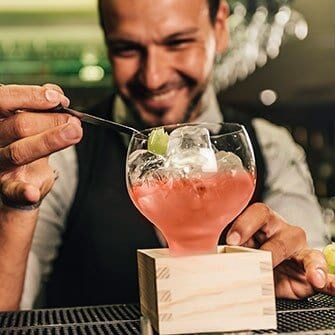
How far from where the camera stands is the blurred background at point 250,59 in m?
3.69

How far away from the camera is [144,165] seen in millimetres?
1037

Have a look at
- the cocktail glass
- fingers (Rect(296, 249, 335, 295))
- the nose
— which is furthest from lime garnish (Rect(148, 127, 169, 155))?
the nose

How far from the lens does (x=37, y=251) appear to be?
90.4 inches

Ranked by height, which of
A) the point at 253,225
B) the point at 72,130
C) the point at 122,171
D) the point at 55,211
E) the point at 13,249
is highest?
the point at 72,130

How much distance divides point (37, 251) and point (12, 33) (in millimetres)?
1818

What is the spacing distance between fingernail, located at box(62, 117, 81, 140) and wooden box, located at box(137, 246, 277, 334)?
0.99ft

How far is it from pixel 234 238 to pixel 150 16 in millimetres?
1376

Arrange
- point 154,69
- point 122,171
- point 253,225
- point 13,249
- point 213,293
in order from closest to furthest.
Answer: point 213,293 < point 253,225 < point 13,249 < point 154,69 < point 122,171

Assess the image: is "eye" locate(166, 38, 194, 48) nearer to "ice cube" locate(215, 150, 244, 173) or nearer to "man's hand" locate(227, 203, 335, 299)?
"man's hand" locate(227, 203, 335, 299)

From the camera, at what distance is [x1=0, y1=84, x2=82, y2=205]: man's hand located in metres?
1.18

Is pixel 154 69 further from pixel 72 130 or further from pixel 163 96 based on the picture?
pixel 72 130

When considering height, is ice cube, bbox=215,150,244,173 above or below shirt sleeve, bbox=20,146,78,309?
above

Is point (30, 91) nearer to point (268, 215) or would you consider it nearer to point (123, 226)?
point (268, 215)

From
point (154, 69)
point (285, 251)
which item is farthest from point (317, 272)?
point (154, 69)
